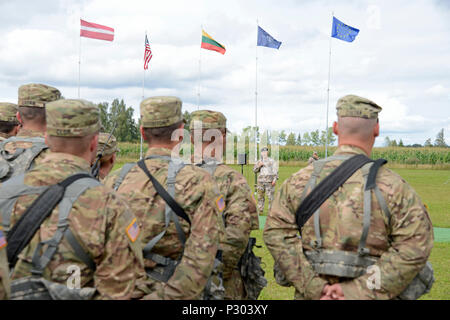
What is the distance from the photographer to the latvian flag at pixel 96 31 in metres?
16.0

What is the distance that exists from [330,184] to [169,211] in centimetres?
120

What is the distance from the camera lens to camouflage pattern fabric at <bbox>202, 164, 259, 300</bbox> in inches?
171

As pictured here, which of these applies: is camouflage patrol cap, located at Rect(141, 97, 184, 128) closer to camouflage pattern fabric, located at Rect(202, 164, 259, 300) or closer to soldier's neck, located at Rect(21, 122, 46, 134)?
camouflage pattern fabric, located at Rect(202, 164, 259, 300)

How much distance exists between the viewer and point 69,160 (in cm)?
279

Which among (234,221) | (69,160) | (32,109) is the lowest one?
(234,221)

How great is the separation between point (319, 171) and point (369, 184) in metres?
0.39

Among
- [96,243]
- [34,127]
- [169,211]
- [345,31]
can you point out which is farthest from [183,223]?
[345,31]

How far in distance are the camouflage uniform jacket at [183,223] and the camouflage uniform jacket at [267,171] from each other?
1252 centimetres

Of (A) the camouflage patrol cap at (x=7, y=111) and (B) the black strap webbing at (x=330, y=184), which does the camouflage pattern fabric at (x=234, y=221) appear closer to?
(B) the black strap webbing at (x=330, y=184)

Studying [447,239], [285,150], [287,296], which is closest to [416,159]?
[285,150]

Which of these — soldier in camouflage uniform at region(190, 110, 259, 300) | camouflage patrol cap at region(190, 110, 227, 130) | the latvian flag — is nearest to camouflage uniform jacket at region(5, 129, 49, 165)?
camouflage patrol cap at region(190, 110, 227, 130)

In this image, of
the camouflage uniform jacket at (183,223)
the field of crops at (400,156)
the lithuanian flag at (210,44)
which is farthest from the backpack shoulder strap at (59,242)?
the field of crops at (400,156)

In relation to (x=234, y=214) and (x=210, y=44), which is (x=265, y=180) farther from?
(x=234, y=214)
